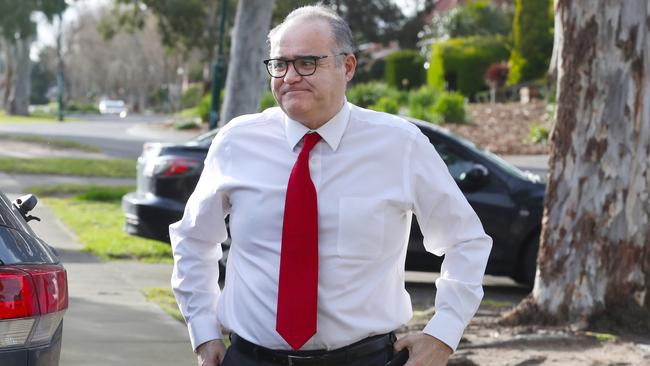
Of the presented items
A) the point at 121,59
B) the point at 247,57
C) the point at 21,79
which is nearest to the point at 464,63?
the point at 247,57

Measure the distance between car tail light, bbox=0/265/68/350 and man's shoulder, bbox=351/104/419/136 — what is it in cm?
106

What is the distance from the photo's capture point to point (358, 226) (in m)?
3.31

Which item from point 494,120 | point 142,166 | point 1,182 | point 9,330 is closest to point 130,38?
point 494,120

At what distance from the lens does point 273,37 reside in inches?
137

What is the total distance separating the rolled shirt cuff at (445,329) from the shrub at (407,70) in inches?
1733

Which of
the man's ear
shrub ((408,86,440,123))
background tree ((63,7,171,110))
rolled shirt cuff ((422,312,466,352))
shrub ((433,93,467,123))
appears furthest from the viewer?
background tree ((63,7,171,110))

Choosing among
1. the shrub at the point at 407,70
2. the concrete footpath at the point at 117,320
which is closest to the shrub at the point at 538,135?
the concrete footpath at the point at 117,320

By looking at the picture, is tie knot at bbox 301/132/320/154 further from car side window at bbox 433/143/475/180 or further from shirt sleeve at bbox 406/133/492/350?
car side window at bbox 433/143/475/180

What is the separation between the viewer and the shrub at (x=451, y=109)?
31594 mm

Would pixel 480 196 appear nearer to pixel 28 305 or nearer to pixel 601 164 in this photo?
pixel 601 164

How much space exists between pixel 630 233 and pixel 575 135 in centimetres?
68

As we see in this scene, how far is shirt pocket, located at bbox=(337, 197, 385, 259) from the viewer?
10.9ft

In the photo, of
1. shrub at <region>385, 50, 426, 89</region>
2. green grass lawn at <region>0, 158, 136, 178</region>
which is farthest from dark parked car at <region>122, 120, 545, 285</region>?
shrub at <region>385, 50, 426, 89</region>

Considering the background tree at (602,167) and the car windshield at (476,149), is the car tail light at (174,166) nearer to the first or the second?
the car windshield at (476,149)
